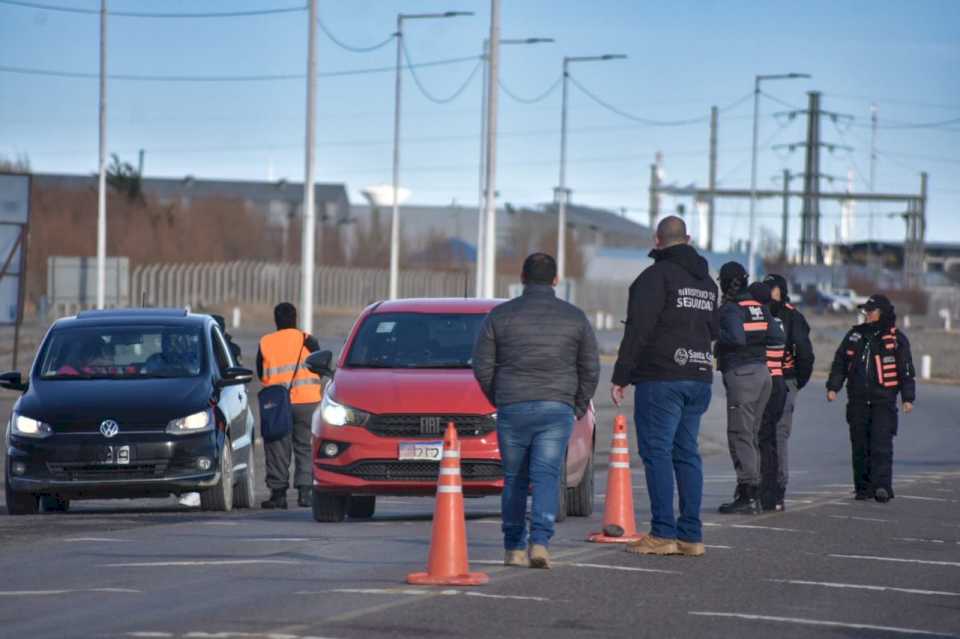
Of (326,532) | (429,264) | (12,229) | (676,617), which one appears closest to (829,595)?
(676,617)

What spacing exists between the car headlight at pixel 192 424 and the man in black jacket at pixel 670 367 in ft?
18.6

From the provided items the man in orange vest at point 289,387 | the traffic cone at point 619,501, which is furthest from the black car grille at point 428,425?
the man in orange vest at point 289,387

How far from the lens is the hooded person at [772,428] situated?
1609 centimetres

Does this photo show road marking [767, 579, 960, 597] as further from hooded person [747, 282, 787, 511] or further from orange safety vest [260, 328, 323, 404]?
orange safety vest [260, 328, 323, 404]

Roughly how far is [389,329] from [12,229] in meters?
18.9

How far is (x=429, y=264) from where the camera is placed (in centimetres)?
12938

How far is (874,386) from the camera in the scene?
18.3 meters

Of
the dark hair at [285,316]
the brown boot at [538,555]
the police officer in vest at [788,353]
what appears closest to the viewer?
the brown boot at [538,555]

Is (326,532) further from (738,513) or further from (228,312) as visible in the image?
(228,312)

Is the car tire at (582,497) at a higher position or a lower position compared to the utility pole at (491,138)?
lower

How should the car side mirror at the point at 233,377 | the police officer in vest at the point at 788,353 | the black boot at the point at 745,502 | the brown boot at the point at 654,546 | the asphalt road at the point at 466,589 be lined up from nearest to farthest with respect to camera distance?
the asphalt road at the point at 466,589
the brown boot at the point at 654,546
the black boot at the point at 745,502
the police officer in vest at the point at 788,353
the car side mirror at the point at 233,377

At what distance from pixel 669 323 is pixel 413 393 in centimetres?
357

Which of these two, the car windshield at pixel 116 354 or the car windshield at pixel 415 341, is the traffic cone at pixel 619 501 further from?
the car windshield at pixel 116 354

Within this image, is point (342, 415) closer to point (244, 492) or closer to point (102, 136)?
point (244, 492)
